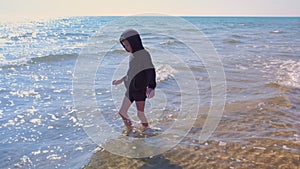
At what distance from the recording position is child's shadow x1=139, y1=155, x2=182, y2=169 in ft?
13.8

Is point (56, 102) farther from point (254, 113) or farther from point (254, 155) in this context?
point (254, 155)

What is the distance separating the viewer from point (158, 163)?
4.32 metres

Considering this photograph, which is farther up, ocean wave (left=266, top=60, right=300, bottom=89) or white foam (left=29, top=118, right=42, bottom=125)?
white foam (left=29, top=118, right=42, bottom=125)

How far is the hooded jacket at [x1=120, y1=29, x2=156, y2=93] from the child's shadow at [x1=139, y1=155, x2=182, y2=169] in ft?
3.84

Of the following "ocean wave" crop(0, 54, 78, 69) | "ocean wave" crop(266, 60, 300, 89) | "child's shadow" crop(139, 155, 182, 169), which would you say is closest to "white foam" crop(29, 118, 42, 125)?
"child's shadow" crop(139, 155, 182, 169)

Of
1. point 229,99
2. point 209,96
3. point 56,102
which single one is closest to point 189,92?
point 209,96

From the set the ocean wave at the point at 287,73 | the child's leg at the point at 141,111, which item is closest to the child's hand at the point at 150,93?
the child's leg at the point at 141,111

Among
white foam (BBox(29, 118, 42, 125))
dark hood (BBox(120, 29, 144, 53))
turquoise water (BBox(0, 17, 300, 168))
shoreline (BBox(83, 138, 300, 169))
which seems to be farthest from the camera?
white foam (BBox(29, 118, 42, 125))

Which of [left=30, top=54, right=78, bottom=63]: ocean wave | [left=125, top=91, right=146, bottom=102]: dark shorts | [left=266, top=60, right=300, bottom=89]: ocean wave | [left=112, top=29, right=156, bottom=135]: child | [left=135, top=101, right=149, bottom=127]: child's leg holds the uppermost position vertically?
[left=30, top=54, right=78, bottom=63]: ocean wave

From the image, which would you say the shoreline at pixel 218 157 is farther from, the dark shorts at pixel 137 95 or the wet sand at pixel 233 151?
the dark shorts at pixel 137 95

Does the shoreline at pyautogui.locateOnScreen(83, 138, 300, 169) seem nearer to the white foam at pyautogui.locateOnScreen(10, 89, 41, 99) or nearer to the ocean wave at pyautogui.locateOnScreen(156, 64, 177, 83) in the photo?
the white foam at pyautogui.locateOnScreen(10, 89, 41, 99)

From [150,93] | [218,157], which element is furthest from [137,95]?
[218,157]

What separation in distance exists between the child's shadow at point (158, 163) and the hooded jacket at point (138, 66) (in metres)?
1.17

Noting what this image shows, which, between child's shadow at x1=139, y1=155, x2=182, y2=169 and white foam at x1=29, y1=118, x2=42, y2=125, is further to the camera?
white foam at x1=29, y1=118, x2=42, y2=125
